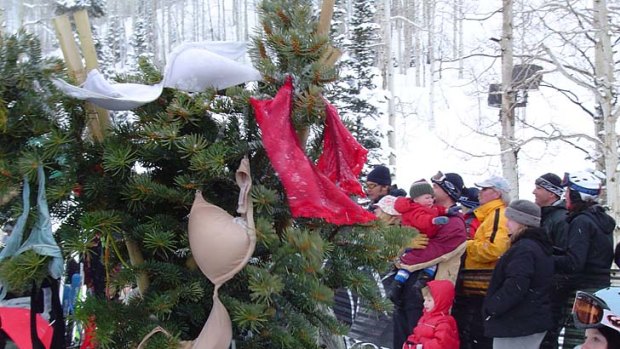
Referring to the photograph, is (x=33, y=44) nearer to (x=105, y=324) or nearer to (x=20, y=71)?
(x=20, y=71)

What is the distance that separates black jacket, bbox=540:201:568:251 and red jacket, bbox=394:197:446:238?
2.98 ft

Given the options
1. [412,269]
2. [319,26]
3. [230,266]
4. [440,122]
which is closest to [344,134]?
[319,26]

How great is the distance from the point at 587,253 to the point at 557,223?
0.42 m

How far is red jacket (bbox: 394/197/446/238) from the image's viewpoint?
17.4 feet

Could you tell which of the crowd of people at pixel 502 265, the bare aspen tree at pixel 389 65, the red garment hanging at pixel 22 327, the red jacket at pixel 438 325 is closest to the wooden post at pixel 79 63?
the red garment hanging at pixel 22 327

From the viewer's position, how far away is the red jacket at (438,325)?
4988 millimetres

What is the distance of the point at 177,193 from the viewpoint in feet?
6.06

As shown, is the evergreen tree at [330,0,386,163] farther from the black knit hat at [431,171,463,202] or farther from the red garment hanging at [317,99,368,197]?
the red garment hanging at [317,99,368,197]

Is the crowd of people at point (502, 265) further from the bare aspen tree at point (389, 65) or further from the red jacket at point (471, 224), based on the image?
the bare aspen tree at point (389, 65)

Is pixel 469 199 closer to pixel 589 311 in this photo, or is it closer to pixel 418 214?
pixel 418 214

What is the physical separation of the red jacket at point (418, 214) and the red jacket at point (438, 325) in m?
0.46

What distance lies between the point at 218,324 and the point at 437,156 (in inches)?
1197

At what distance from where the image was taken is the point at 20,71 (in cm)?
178

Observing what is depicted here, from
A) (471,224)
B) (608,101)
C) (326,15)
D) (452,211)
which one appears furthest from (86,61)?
(608,101)
